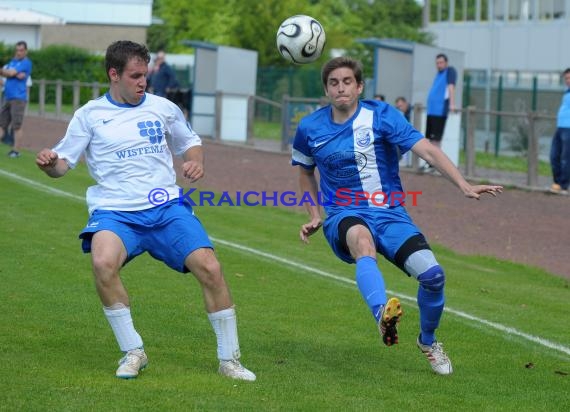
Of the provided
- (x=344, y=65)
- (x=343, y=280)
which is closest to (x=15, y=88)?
(x=343, y=280)

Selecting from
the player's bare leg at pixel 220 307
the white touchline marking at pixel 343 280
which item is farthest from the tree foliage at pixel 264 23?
the player's bare leg at pixel 220 307

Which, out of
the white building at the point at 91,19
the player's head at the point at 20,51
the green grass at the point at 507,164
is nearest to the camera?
the player's head at the point at 20,51

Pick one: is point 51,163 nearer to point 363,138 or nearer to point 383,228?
point 363,138

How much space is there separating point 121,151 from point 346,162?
4.66 ft

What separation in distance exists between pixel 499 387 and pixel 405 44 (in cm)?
1911

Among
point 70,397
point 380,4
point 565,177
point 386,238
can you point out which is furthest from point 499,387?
point 380,4

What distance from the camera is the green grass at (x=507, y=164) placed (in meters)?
25.1

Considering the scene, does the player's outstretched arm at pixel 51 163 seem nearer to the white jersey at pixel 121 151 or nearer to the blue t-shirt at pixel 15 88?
the white jersey at pixel 121 151

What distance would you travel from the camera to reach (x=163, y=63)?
31.5 meters

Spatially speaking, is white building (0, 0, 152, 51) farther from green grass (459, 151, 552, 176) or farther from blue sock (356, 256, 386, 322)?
blue sock (356, 256, 386, 322)

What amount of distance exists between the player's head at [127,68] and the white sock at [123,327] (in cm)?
126

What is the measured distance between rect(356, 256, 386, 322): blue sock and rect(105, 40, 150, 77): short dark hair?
1.77 metres

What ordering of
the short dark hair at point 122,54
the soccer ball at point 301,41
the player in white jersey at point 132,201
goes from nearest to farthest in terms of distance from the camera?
1. the player in white jersey at point 132,201
2. the short dark hair at point 122,54
3. the soccer ball at point 301,41

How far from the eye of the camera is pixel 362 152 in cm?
783
